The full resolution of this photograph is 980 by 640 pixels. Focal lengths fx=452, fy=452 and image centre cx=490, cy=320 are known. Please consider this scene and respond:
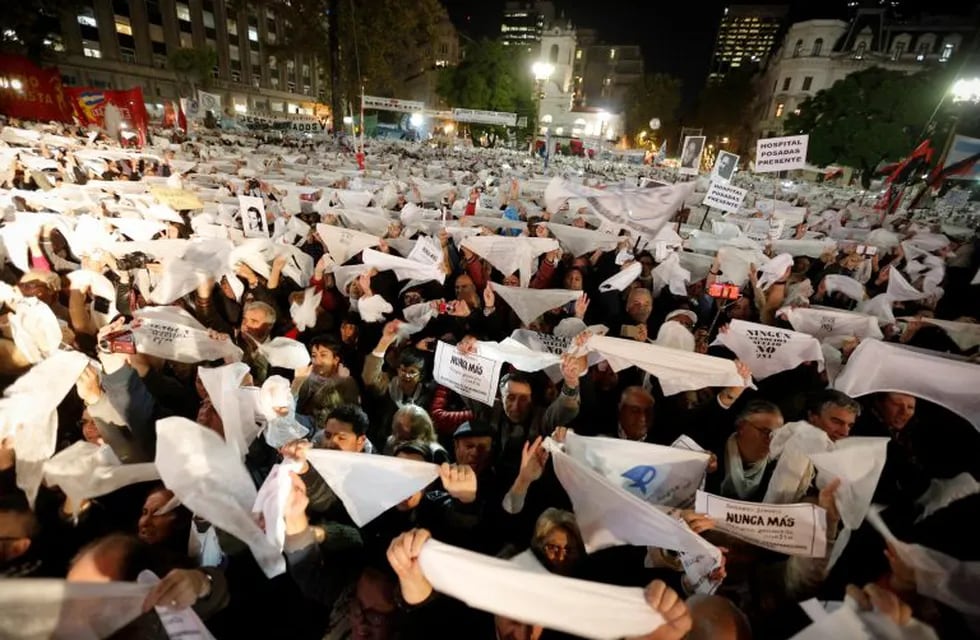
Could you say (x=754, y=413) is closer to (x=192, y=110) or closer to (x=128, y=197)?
(x=128, y=197)

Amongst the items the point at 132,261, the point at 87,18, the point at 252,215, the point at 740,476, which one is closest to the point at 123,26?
the point at 87,18

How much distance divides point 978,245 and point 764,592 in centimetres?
961

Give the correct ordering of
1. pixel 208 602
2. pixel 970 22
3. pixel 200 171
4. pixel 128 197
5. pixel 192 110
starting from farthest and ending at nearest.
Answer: pixel 970 22 → pixel 192 110 → pixel 200 171 → pixel 128 197 → pixel 208 602

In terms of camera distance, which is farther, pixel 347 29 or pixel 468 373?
pixel 347 29

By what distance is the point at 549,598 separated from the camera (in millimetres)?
1449

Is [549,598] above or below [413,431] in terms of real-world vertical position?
above

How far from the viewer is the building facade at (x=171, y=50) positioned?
45625 millimetres

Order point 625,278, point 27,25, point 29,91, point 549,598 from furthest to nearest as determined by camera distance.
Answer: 1. point 27,25
2. point 29,91
3. point 625,278
4. point 549,598

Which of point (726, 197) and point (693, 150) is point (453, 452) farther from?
point (693, 150)

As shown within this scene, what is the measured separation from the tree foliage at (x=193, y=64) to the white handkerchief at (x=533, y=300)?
180 feet

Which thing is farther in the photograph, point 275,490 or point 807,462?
point 807,462

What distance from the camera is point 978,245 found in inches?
311

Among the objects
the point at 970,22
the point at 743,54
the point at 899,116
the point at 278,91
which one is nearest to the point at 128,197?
the point at 899,116

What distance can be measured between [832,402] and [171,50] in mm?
69919
